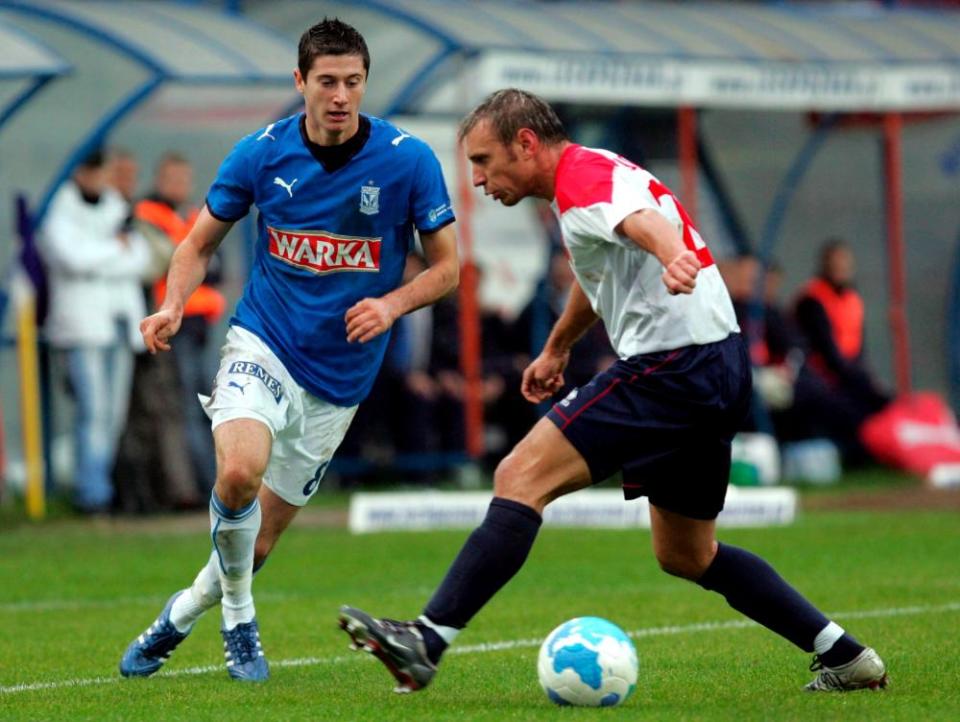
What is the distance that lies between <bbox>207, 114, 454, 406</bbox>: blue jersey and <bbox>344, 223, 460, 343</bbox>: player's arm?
2.8 inches

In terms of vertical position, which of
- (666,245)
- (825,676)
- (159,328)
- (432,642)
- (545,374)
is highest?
(666,245)

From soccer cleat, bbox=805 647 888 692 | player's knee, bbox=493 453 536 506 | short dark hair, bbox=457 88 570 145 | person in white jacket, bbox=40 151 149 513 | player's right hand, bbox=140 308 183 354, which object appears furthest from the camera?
person in white jacket, bbox=40 151 149 513

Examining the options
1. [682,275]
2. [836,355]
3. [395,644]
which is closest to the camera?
[682,275]

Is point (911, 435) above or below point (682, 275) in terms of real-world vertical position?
below

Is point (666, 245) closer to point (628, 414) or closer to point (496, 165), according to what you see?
point (628, 414)

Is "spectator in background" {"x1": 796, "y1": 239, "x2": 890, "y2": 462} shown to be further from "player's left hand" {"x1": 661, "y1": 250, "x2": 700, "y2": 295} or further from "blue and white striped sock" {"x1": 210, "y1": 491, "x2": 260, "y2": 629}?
"player's left hand" {"x1": 661, "y1": 250, "x2": 700, "y2": 295}

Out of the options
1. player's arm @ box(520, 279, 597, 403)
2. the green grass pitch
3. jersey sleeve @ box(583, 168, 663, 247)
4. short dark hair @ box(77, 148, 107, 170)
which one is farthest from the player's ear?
short dark hair @ box(77, 148, 107, 170)

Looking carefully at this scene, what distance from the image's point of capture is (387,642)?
588 cm

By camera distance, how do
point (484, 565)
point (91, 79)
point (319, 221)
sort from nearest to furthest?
point (484, 565)
point (319, 221)
point (91, 79)

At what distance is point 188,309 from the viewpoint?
14148 mm

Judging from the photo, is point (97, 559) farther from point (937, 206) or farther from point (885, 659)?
point (937, 206)

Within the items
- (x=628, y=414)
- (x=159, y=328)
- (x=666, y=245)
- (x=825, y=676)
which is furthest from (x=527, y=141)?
(x=825, y=676)

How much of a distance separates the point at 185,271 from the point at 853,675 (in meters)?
2.69

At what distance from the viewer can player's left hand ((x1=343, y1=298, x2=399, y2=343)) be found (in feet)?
21.4
